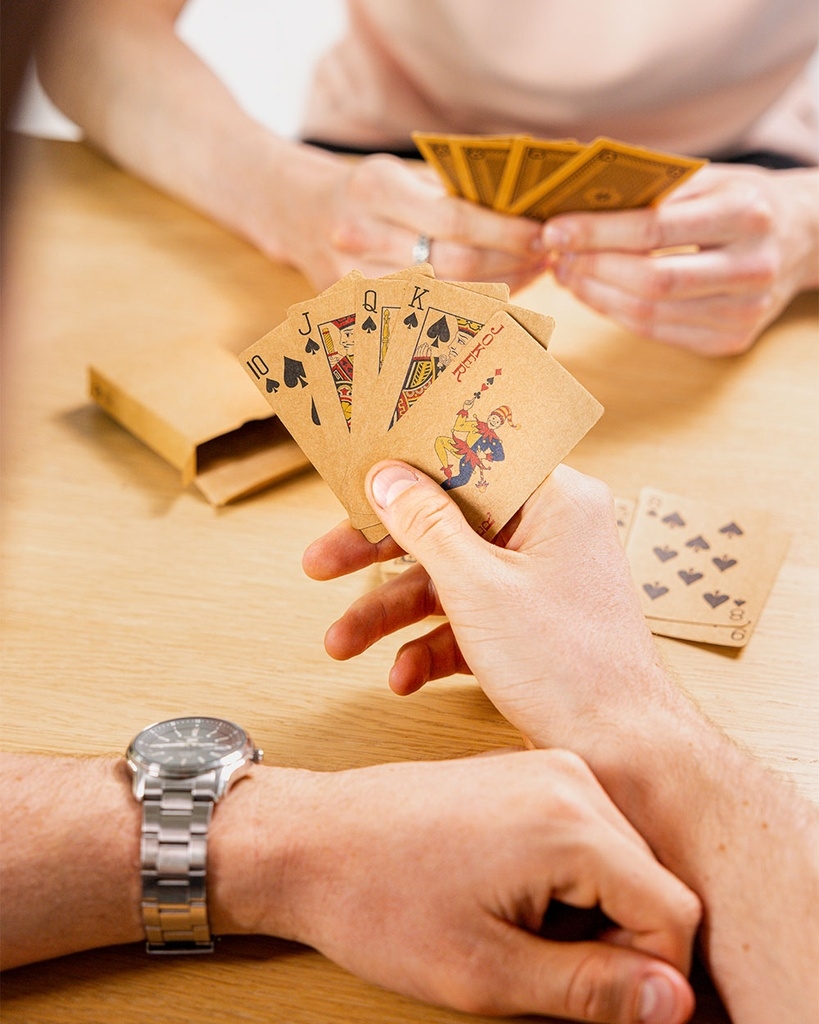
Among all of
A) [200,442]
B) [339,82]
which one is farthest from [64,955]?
[339,82]

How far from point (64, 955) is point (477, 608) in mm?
486

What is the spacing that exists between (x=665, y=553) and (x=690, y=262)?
692mm

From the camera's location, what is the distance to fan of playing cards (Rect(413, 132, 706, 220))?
160 centimetres

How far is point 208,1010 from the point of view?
831 millimetres

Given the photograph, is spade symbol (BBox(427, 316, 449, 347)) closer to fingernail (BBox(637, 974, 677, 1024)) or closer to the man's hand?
the man's hand

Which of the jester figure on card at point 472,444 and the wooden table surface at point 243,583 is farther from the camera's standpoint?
the jester figure on card at point 472,444

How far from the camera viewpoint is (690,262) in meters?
1.83

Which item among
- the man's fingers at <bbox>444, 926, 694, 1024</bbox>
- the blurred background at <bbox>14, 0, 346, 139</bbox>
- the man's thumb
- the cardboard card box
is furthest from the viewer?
the blurred background at <bbox>14, 0, 346, 139</bbox>

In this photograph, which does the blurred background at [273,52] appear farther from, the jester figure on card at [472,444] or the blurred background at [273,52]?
the jester figure on card at [472,444]

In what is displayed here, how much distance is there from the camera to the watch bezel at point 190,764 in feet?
3.06

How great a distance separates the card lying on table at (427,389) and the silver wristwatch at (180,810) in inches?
13.9

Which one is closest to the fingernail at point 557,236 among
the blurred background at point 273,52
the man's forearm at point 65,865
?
the man's forearm at point 65,865

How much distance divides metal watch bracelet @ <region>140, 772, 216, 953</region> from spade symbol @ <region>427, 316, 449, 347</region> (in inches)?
21.9

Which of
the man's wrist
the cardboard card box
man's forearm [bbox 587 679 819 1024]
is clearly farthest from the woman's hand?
the man's wrist
